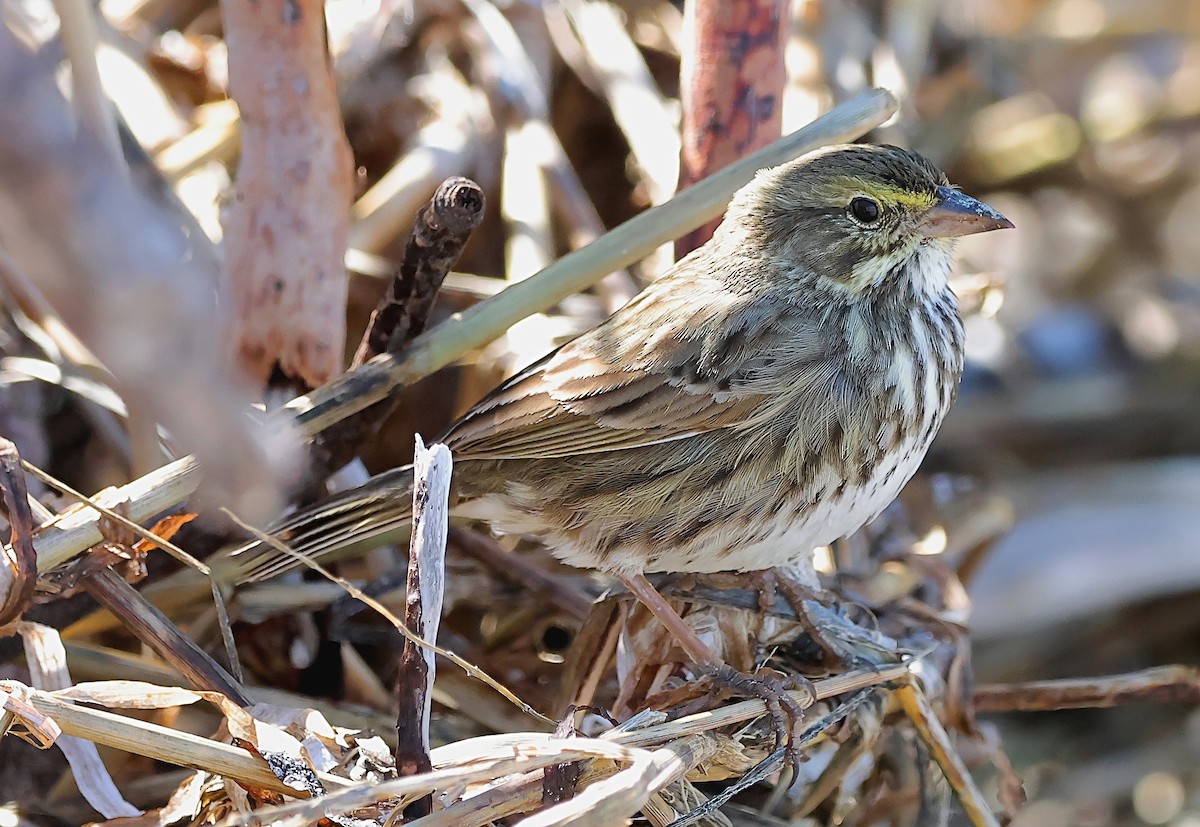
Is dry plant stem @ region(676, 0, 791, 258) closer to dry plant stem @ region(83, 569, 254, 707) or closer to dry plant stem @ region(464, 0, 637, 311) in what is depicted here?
dry plant stem @ region(464, 0, 637, 311)

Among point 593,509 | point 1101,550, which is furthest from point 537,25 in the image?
point 1101,550

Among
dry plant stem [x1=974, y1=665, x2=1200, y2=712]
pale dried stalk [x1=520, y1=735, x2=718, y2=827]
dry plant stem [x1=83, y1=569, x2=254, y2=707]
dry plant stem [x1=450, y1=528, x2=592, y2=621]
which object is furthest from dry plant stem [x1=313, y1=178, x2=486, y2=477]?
dry plant stem [x1=974, y1=665, x2=1200, y2=712]

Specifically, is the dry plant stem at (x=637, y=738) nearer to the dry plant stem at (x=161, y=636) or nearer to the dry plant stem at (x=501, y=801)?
the dry plant stem at (x=501, y=801)

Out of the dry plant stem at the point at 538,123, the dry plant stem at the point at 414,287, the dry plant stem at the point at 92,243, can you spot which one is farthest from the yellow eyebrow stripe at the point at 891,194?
the dry plant stem at the point at 92,243

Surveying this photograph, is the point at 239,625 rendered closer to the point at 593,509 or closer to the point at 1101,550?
the point at 593,509

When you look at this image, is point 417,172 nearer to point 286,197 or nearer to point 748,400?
point 286,197

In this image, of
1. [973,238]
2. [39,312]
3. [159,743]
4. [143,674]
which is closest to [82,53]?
[39,312]
